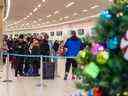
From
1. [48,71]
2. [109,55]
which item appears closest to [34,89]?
[48,71]

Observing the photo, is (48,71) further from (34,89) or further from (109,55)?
(109,55)

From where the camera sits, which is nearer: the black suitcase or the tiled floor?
the tiled floor

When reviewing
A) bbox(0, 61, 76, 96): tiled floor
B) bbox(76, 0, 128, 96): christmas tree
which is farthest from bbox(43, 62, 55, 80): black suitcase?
bbox(76, 0, 128, 96): christmas tree

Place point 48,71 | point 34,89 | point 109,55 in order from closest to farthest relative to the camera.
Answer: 1. point 109,55
2. point 34,89
3. point 48,71

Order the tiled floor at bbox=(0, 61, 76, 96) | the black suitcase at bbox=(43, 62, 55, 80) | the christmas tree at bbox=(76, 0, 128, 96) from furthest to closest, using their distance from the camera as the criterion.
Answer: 1. the black suitcase at bbox=(43, 62, 55, 80)
2. the tiled floor at bbox=(0, 61, 76, 96)
3. the christmas tree at bbox=(76, 0, 128, 96)

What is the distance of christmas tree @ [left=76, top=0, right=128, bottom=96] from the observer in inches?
117

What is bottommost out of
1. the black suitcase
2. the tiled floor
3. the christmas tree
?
the tiled floor

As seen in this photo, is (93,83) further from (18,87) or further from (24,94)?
(18,87)

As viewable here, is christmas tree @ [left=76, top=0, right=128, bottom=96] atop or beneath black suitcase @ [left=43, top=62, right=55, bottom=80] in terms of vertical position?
atop

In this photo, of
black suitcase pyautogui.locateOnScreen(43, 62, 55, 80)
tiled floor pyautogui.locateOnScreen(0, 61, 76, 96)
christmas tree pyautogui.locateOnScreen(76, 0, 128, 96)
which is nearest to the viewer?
christmas tree pyautogui.locateOnScreen(76, 0, 128, 96)

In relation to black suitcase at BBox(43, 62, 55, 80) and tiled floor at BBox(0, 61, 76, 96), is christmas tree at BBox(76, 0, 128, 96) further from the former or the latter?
black suitcase at BBox(43, 62, 55, 80)

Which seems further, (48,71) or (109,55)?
(48,71)

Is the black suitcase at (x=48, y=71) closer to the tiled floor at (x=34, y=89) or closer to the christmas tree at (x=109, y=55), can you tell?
the tiled floor at (x=34, y=89)

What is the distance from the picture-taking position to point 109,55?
3045 millimetres
